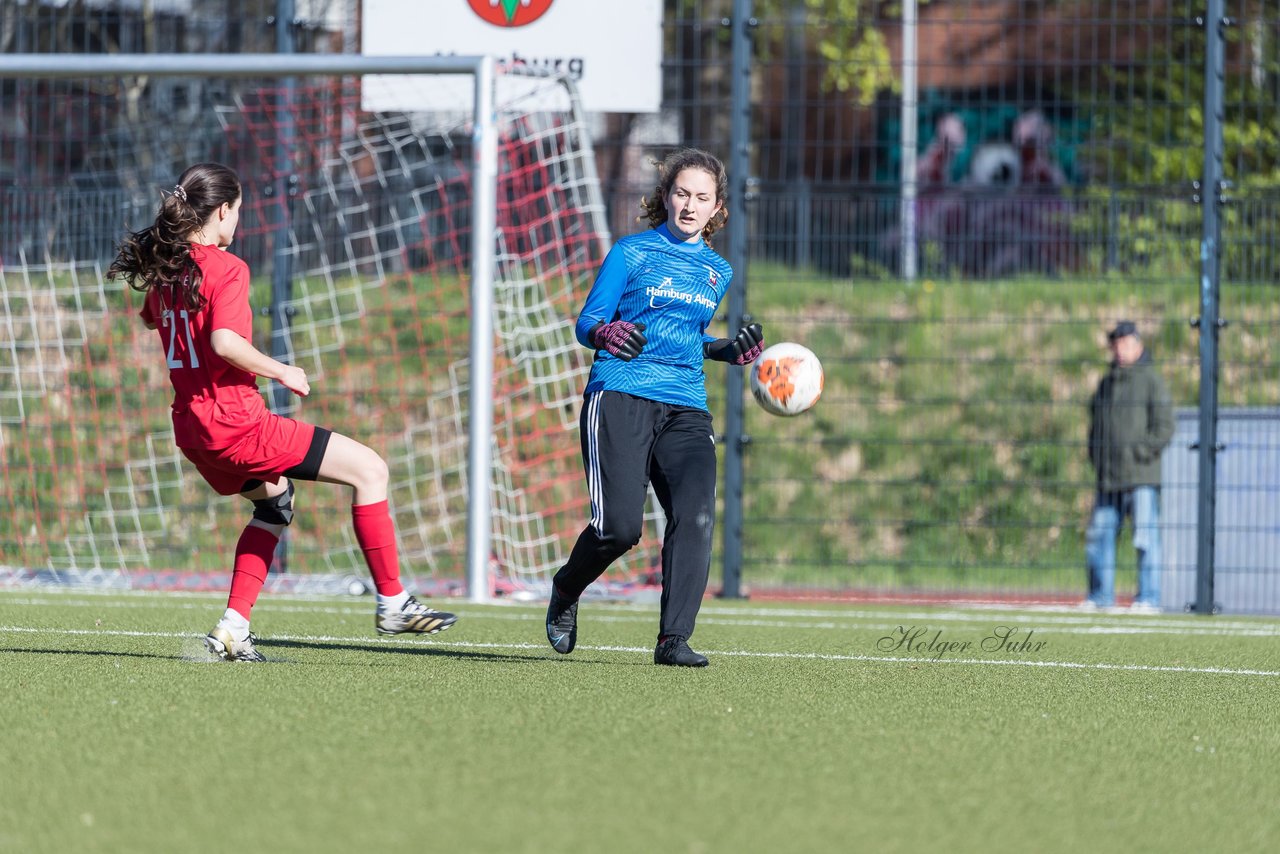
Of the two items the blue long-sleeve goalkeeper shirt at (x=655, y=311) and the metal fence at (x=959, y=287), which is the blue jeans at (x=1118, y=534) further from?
the blue long-sleeve goalkeeper shirt at (x=655, y=311)

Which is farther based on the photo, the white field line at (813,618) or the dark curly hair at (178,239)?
the white field line at (813,618)

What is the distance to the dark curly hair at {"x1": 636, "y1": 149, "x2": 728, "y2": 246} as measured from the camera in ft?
19.7

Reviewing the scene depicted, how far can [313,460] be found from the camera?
18.7 ft

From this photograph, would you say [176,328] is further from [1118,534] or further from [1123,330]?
[1123,330]

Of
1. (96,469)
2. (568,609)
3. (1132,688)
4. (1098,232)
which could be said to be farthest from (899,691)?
(96,469)

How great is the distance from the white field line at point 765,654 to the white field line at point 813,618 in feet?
3.86

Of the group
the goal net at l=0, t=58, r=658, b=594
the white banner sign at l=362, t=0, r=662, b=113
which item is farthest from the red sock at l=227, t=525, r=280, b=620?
the white banner sign at l=362, t=0, r=662, b=113

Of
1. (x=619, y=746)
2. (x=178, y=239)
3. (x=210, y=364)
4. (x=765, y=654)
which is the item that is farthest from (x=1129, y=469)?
(x=619, y=746)

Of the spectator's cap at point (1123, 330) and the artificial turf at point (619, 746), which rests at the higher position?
the spectator's cap at point (1123, 330)

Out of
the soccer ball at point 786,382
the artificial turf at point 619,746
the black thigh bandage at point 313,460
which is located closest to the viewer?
the artificial turf at point 619,746

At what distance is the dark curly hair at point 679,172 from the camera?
237 inches

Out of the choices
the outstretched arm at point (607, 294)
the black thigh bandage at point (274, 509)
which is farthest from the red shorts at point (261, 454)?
the outstretched arm at point (607, 294)

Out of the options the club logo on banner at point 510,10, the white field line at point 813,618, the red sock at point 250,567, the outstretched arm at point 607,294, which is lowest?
the white field line at point 813,618

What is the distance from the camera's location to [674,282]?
5973 millimetres
